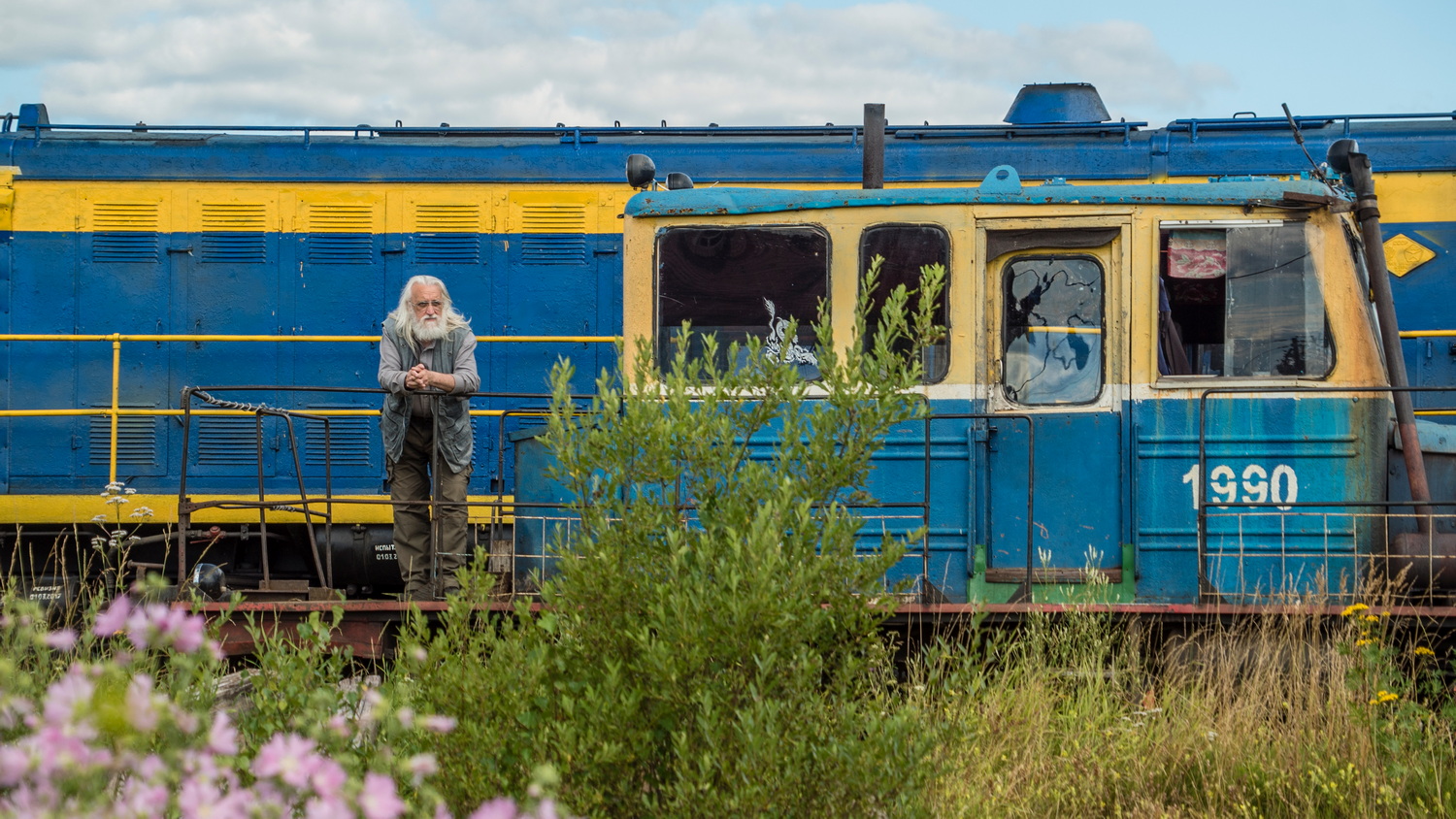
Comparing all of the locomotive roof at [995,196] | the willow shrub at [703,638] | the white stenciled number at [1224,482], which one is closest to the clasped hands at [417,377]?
the locomotive roof at [995,196]

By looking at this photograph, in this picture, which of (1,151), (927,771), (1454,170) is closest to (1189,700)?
(927,771)

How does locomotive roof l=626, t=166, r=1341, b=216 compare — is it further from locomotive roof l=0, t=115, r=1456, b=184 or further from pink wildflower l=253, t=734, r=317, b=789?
pink wildflower l=253, t=734, r=317, b=789

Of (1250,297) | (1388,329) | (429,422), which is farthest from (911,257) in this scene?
(429,422)

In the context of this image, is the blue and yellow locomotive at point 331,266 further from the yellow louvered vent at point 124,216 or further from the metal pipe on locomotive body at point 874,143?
the metal pipe on locomotive body at point 874,143

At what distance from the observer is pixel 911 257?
208 inches

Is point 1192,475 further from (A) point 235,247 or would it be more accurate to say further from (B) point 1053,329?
(A) point 235,247

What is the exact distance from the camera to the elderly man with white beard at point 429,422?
551 cm

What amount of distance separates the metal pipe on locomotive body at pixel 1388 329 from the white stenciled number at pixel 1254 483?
453 millimetres

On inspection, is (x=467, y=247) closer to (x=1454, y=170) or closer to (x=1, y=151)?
(x=1, y=151)

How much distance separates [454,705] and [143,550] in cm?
555

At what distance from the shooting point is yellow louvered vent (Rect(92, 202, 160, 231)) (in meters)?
8.03

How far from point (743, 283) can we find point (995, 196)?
1.16 metres

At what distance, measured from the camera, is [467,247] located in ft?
26.6

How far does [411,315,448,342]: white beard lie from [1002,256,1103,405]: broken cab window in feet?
8.32
